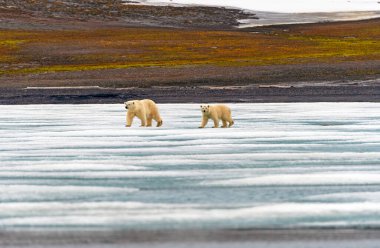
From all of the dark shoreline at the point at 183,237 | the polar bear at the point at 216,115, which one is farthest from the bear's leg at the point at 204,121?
the dark shoreline at the point at 183,237

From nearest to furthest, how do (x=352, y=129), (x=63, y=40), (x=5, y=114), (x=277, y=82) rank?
(x=352, y=129) < (x=5, y=114) < (x=277, y=82) < (x=63, y=40)

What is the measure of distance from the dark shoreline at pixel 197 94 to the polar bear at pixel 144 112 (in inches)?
404

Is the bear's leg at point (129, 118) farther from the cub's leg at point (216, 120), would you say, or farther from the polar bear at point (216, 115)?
the cub's leg at point (216, 120)

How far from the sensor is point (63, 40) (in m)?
68.2

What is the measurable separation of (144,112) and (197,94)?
13.6 m

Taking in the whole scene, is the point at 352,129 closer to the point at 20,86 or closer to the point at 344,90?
the point at 344,90

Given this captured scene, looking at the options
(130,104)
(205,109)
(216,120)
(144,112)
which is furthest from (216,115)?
(130,104)

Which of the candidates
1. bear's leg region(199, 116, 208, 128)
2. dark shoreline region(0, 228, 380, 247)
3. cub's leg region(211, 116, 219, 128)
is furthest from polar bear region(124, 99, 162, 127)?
dark shoreline region(0, 228, 380, 247)

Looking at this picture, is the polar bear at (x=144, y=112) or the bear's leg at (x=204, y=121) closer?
the bear's leg at (x=204, y=121)

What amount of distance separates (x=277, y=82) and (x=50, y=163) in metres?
23.7

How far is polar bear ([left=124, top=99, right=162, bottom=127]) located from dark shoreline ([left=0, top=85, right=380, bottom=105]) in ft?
33.7

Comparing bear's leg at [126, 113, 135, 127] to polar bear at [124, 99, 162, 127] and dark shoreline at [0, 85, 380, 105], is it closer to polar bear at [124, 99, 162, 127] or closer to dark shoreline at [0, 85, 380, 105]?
polar bear at [124, 99, 162, 127]

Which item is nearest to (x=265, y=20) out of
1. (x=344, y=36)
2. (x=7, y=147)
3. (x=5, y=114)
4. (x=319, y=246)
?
(x=344, y=36)

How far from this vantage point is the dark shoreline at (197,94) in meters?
29.9
